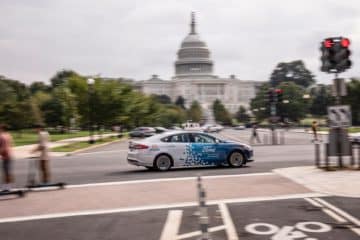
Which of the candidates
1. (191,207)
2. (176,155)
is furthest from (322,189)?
(176,155)

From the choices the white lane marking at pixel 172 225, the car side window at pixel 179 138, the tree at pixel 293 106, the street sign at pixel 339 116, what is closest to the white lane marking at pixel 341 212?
the white lane marking at pixel 172 225

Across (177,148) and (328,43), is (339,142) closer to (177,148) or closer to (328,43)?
(328,43)

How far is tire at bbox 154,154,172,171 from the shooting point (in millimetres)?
18844

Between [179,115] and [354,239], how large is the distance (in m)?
119

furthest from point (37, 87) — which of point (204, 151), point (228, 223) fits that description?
point (228, 223)

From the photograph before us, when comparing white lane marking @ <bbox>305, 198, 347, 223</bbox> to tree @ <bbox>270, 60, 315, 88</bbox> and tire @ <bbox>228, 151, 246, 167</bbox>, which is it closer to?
tire @ <bbox>228, 151, 246, 167</bbox>

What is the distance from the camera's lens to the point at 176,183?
1491cm

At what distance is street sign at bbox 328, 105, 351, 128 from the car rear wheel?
224 inches

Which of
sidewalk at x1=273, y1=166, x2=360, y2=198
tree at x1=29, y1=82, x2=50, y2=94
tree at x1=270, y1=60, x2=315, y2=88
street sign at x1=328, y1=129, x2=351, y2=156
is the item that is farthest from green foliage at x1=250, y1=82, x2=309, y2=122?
sidewalk at x1=273, y1=166, x2=360, y2=198

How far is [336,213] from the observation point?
9977 mm

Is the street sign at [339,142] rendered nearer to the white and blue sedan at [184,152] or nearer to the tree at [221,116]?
the white and blue sedan at [184,152]

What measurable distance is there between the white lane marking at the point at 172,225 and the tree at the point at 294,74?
177m

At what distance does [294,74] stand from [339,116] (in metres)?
173

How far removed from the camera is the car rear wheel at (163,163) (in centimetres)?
1884
